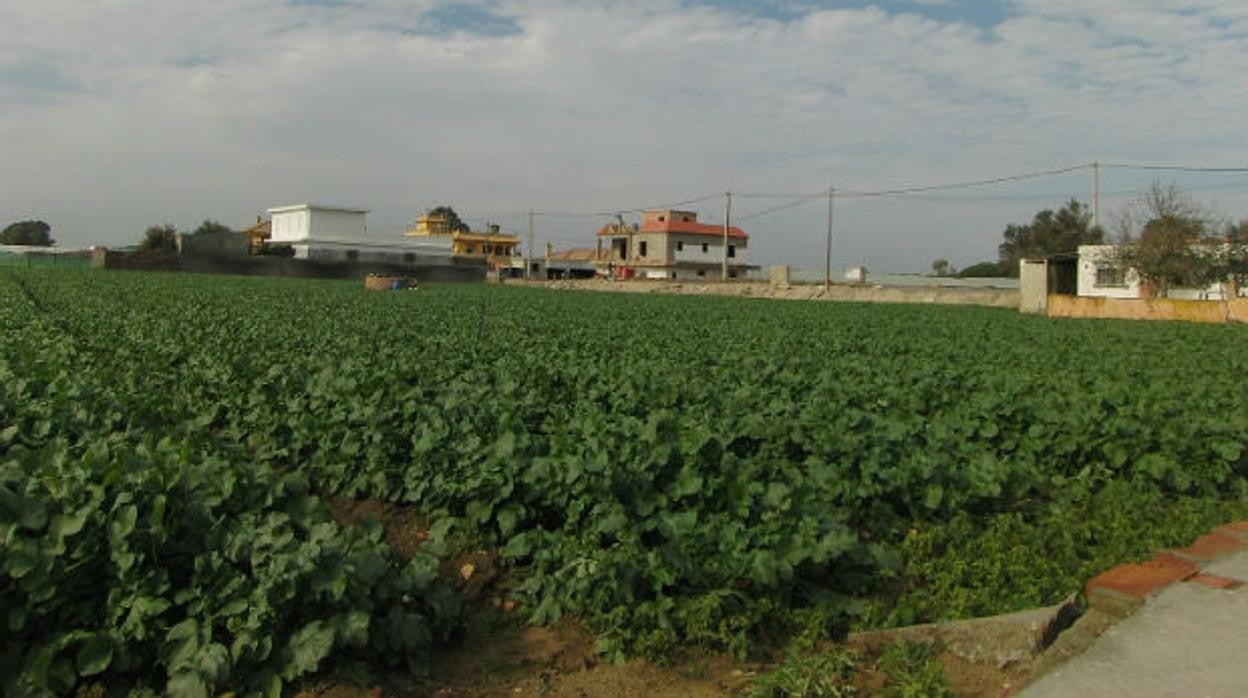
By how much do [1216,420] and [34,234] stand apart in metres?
156

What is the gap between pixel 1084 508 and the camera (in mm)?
6691

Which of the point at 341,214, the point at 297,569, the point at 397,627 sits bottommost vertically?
the point at 397,627

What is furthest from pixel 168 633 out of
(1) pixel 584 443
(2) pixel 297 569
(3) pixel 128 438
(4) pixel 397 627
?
(1) pixel 584 443

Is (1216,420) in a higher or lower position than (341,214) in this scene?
lower

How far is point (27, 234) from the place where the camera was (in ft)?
450

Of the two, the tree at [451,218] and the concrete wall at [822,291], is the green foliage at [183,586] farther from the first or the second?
the tree at [451,218]

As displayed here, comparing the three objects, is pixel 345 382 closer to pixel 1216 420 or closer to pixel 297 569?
pixel 297 569

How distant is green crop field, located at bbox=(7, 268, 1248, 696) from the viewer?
3930 mm

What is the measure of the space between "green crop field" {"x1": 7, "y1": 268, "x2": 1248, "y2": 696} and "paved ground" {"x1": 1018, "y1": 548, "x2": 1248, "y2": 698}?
0.62 m

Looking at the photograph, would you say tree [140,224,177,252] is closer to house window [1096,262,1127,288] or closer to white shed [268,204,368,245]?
white shed [268,204,368,245]

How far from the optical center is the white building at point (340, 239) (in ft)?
274

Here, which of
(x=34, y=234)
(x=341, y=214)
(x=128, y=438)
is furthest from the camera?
(x=34, y=234)

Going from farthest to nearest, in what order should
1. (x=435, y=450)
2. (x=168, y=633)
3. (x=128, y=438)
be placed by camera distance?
(x=435, y=450) → (x=128, y=438) → (x=168, y=633)

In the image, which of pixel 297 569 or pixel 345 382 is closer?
pixel 297 569
